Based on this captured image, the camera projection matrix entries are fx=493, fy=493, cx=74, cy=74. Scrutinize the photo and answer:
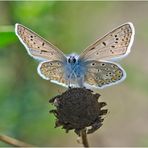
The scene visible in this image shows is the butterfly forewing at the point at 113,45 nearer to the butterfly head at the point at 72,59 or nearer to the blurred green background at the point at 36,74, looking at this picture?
the butterfly head at the point at 72,59

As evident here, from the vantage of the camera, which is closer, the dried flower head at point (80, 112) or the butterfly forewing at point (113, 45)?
the dried flower head at point (80, 112)

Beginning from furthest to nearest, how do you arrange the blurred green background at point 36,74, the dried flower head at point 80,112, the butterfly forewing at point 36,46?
the blurred green background at point 36,74
the butterfly forewing at point 36,46
the dried flower head at point 80,112

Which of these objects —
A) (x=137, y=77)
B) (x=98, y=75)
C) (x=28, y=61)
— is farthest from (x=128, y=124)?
(x=98, y=75)

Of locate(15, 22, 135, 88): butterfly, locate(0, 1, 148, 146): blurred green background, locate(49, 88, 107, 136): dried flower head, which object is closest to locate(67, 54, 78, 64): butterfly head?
locate(15, 22, 135, 88): butterfly

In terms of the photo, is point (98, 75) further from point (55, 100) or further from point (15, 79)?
point (15, 79)

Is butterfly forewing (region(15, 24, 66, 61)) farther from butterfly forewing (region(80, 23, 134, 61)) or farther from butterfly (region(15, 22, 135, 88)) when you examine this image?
butterfly forewing (region(80, 23, 134, 61))

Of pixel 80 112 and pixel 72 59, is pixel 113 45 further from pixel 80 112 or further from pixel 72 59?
pixel 80 112

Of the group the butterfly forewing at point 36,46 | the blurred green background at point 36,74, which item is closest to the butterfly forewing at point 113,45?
the butterfly forewing at point 36,46
